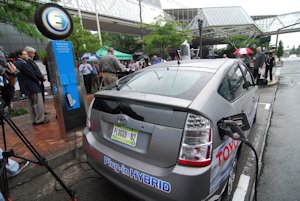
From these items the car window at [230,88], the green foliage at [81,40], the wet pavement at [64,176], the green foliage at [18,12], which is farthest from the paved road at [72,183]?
the green foliage at [81,40]

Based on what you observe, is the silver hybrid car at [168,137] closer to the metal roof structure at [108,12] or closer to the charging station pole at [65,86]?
the charging station pole at [65,86]

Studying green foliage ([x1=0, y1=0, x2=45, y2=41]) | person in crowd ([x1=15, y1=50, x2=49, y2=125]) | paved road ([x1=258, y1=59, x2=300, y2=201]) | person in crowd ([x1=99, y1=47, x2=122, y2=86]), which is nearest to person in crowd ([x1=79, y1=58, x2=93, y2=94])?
green foliage ([x1=0, y1=0, x2=45, y2=41])

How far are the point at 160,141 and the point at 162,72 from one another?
46.5 inches

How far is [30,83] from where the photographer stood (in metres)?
4.47

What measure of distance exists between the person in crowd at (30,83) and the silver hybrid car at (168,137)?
3083 millimetres

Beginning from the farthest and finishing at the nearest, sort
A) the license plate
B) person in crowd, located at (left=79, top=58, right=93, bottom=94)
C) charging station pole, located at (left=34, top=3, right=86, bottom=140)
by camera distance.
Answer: person in crowd, located at (left=79, top=58, right=93, bottom=94)
charging station pole, located at (left=34, top=3, right=86, bottom=140)
the license plate

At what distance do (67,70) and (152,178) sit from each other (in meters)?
2.82

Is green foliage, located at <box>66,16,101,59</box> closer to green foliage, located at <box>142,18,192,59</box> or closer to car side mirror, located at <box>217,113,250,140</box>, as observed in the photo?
green foliage, located at <box>142,18,192,59</box>

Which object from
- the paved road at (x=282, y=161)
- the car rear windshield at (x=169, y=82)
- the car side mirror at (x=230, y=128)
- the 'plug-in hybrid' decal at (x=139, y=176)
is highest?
the car rear windshield at (x=169, y=82)

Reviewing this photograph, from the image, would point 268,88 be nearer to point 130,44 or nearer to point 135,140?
point 135,140

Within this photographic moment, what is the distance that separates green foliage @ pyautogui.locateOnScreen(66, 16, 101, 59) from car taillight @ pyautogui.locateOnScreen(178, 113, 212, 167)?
9.30 m

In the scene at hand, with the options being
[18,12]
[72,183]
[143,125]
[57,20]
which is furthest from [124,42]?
[143,125]

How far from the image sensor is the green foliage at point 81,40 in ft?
31.4

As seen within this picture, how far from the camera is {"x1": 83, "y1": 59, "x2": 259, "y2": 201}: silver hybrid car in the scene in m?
1.52
